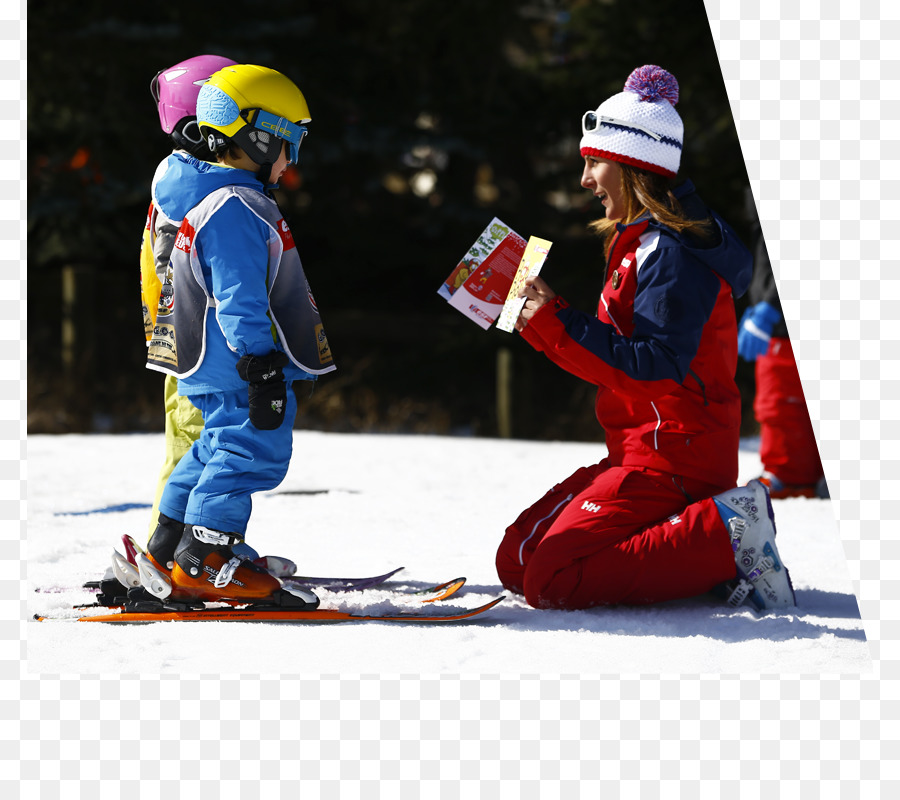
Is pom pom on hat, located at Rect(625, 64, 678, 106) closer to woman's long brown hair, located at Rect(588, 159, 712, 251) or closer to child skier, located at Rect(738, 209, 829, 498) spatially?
woman's long brown hair, located at Rect(588, 159, 712, 251)

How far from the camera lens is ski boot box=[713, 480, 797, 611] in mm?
3258

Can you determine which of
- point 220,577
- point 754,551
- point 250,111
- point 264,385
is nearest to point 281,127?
point 250,111

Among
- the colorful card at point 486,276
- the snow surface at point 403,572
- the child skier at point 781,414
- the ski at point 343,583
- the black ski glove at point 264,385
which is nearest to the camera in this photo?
the snow surface at point 403,572

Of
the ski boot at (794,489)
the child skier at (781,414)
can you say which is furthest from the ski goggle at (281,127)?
the ski boot at (794,489)

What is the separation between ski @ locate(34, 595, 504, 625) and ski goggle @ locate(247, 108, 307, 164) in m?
1.33

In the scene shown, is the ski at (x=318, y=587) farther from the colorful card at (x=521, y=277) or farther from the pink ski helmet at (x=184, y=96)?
the pink ski helmet at (x=184, y=96)

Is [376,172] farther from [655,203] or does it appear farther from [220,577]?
[220,577]

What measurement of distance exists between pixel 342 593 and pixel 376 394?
6886 millimetres

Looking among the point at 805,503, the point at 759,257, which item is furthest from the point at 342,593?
the point at 759,257

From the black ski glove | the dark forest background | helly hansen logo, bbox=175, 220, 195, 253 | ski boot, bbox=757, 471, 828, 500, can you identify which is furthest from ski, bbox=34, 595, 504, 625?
the dark forest background

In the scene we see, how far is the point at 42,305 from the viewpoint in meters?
10.1

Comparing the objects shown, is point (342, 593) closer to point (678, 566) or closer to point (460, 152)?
point (678, 566)

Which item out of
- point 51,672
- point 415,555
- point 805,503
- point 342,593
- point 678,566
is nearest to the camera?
point 51,672

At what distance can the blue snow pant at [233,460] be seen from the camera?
121 inches
